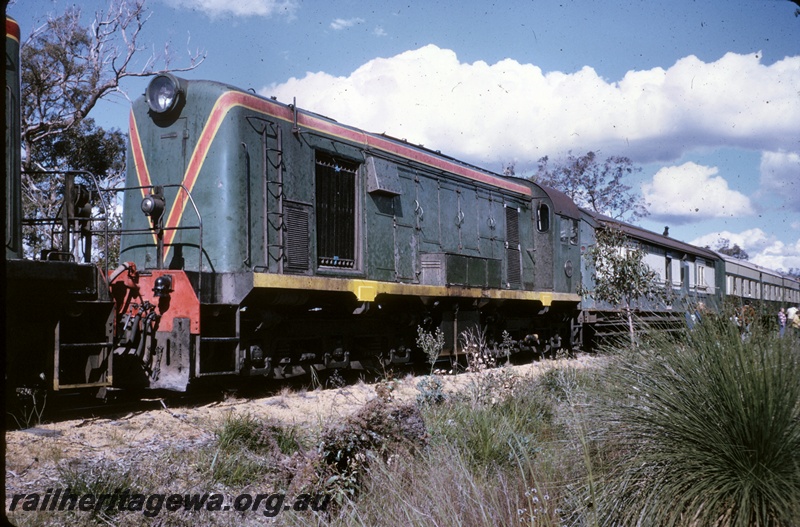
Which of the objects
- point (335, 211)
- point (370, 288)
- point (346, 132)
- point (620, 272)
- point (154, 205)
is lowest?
point (370, 288)

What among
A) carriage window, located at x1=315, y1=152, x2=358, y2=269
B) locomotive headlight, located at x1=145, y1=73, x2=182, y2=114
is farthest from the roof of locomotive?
carriage window, located at x1=315, y1=152, x2=358, y2=269

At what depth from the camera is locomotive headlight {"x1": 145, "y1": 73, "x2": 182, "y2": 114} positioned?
310 inches

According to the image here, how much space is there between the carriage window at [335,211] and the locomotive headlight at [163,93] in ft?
6.35

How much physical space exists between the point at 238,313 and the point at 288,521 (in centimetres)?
366

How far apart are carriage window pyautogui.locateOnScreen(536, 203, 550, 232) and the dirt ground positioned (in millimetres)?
7051

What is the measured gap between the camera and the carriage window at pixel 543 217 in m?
13.6

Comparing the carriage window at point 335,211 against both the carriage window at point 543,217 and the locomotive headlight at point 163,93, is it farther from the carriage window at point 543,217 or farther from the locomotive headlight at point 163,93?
the carriage window at point 543,217

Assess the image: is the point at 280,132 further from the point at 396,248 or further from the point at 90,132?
the point at 90,132

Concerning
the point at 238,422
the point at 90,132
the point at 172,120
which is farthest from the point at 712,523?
the point at 90,132
